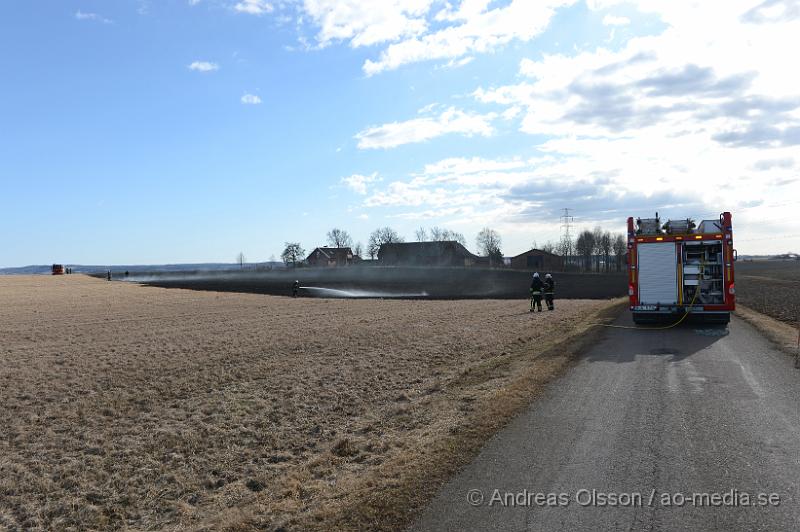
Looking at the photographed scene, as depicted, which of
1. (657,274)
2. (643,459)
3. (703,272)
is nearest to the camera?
(643,459)

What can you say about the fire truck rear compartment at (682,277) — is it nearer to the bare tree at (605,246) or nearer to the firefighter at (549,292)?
the firefighter at (549,292)

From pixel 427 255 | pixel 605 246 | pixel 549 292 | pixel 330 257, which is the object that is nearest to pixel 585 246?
pixel 605 246

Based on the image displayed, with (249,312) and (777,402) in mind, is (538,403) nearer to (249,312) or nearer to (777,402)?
(777,402)

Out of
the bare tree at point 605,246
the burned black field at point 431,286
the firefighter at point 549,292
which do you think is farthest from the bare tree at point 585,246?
the firefighter at point 549,292

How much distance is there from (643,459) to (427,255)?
145 meters

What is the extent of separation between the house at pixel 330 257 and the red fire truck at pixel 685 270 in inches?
5816

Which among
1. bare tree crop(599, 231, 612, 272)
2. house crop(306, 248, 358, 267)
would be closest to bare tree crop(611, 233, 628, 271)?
bare tree crop(599, 231, 612, 272)

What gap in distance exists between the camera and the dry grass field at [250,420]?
6.45 meters

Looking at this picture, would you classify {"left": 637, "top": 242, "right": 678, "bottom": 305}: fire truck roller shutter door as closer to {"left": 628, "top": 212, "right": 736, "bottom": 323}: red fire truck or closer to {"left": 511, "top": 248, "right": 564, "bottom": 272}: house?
{"left": 628, "top": 212, "right": 736, "bottom": 323}: red fire truck

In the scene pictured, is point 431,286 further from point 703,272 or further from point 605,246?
point 605,246

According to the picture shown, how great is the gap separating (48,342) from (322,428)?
1414 cm

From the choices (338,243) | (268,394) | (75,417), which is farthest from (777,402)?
(338,243)

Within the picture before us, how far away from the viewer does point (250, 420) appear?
33.2 feet

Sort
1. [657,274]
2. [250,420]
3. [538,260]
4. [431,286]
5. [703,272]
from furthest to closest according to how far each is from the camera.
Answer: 1. [538,260]
2. [431,286]
3. [657,274]
4. [703,272]
5. [250,420]
